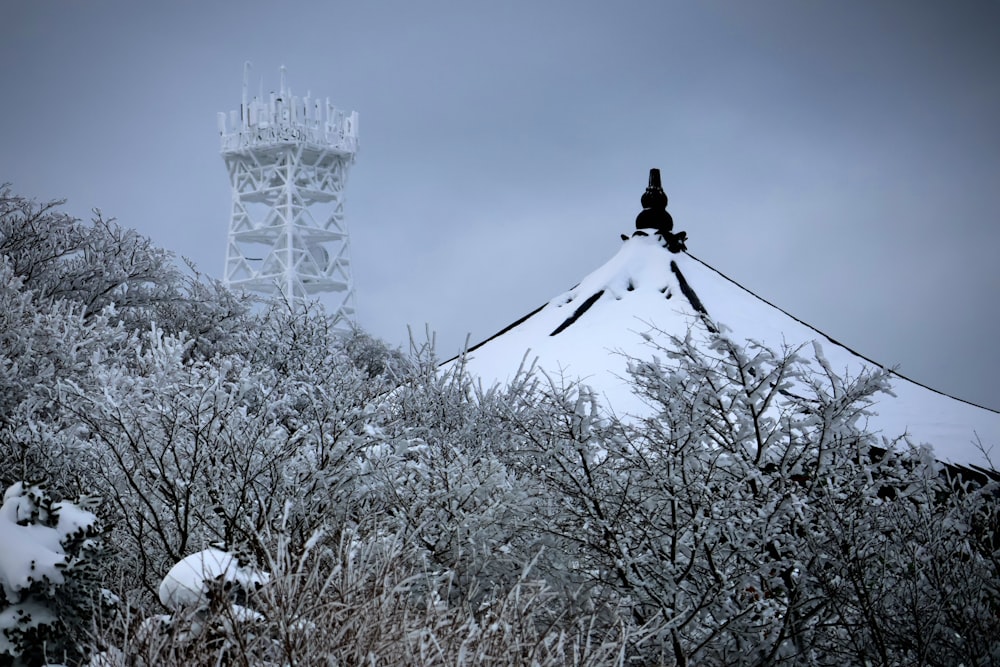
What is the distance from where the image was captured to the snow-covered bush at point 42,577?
650 centimetres

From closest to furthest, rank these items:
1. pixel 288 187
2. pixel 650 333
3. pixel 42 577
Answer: pixel 42 577, pixel 650 333, pixel 288 187

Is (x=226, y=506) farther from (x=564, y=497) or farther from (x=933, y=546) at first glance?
(x=933, y=546)

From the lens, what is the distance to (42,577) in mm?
6590

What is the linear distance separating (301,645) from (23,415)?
8.44m

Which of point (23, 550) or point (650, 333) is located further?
point (650, 333)

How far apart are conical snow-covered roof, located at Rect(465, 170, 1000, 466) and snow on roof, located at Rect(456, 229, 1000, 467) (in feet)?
0.05

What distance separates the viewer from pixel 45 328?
44.2ft

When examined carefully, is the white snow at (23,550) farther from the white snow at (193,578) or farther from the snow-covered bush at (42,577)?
the white snow at (193,578)

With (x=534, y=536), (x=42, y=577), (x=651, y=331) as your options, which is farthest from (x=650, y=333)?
(x=42, y=577)

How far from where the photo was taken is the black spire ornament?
17.8 meters

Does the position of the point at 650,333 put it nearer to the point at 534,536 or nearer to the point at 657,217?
the point at 657,217

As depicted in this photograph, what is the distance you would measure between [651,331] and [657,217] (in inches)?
127

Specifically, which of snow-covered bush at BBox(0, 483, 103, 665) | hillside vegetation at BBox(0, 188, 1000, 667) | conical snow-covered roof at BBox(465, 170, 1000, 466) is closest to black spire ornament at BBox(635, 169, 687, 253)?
conical snow-covered roof at BBox(465, 170, 1000, 466)

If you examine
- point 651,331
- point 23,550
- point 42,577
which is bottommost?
point 42,577
